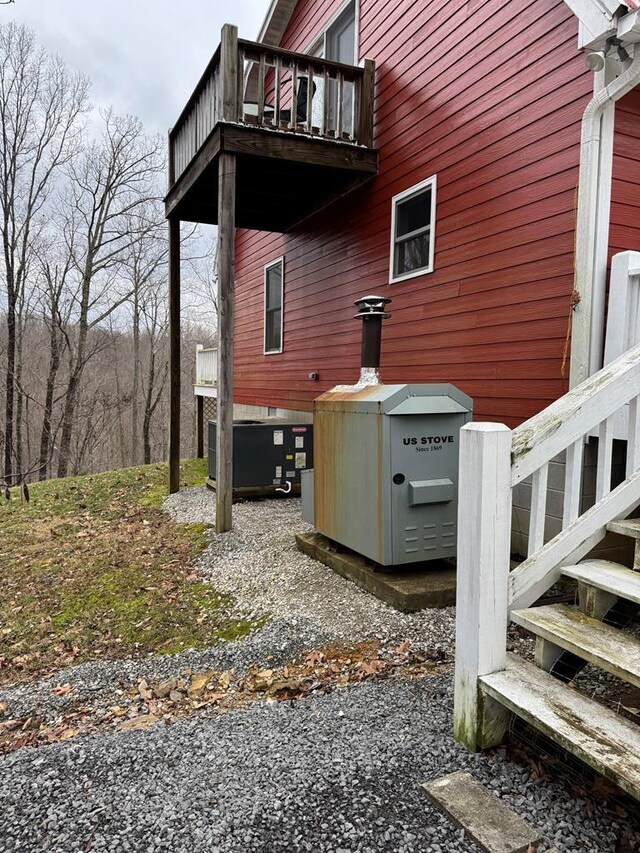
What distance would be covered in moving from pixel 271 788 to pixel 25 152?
71.2 feet

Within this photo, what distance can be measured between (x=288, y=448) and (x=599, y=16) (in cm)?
552

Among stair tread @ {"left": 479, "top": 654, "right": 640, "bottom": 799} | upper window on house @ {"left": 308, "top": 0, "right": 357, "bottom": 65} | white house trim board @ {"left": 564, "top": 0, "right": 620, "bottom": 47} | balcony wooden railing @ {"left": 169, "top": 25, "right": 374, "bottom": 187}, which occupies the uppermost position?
upper window on house @ {"left": 308, "top": 0, "right": 357, "bottom": 65}

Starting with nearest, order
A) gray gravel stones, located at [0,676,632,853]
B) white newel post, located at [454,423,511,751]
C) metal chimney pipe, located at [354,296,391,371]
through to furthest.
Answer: gray gravel stones, located at [0,676,632,853] → white newel post, located at [454,423,511,751] → metal chimney pipe, located at [354,296,391,371]

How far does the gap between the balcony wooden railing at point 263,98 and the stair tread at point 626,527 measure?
5141 mm

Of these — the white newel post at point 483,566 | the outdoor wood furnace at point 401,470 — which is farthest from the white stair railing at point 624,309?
the white newel post at point 483,566

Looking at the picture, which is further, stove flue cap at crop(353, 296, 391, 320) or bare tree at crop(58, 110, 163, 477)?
bare tree at crop(58, 110, 163, 477)

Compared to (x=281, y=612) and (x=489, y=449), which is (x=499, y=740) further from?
(x=281, y=612)

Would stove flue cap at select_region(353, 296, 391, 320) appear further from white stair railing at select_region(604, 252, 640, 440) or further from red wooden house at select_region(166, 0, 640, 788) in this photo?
white stair railing at select_region(604, 252, 640, 440)

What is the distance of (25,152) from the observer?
18.5m

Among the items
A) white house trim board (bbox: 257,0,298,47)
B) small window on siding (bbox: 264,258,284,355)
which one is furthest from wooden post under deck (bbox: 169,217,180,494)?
white house trim board (bbox: 257,0,298,47)

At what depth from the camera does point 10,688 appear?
326 cm

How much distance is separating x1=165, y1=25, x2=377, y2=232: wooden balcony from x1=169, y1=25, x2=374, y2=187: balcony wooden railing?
10 mm

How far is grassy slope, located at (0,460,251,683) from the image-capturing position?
3768 mm

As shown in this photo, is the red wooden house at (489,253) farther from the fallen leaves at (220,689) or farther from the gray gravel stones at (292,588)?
the fallen leaves at (220,689)
